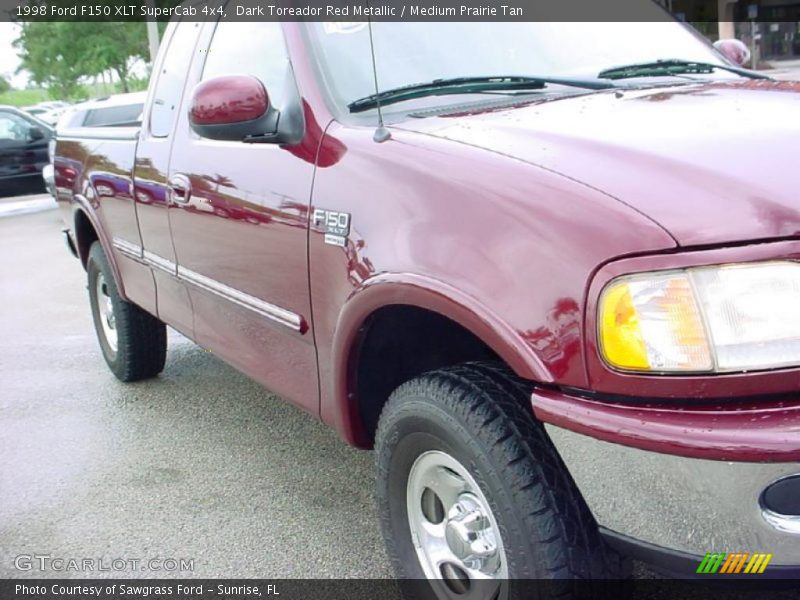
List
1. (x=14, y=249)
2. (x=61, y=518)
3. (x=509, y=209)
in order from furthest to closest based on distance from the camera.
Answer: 1. (x=14, y=249)
2. (x=61, y=518)
3. (x=509, y=209)

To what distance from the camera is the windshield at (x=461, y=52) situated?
2693 mm

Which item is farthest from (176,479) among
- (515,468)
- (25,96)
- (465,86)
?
(25,96)

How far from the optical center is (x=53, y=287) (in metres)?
7.97

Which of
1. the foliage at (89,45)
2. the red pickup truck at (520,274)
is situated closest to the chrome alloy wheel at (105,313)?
the red pickup truck at (520,274)

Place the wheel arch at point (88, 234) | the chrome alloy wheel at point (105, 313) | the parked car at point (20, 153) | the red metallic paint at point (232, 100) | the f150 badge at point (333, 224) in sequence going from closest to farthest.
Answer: the f150 badge at point (333, 224) → the red metallic paint at point (232, 100) → the wheel arch at point (88, 234) → the chrome alloy wheel at point (105, 313) → the parked car at point (20, 153)

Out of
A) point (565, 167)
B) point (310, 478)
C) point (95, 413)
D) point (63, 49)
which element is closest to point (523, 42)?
point (565, 167)

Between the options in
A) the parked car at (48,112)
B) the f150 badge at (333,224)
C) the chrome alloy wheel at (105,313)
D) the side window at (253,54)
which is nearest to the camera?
the f150 badge at (333,224)

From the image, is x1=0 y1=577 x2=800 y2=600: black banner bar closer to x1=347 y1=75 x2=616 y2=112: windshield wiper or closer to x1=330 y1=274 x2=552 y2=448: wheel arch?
x1=330 y1=274 x2=552 y2=448: wheel arch

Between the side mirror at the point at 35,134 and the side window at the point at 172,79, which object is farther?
the side mirror at the point at 35,134

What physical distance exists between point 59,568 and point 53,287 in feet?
18.0

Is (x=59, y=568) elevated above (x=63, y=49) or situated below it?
below

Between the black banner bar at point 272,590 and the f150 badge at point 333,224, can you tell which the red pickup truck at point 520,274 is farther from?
the black banner bar at point 272,590

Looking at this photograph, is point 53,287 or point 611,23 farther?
point 53,287

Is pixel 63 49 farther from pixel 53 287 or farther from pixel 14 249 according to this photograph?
pixel 53 287
